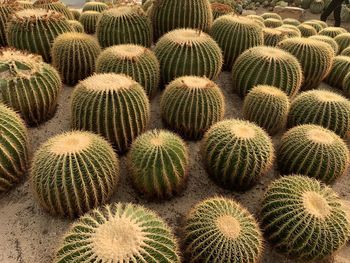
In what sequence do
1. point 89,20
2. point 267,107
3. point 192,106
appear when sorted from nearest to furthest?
point 192,106, point 267,107, point 89,20

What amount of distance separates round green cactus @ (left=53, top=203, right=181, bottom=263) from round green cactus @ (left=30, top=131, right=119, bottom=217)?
1.87 feet

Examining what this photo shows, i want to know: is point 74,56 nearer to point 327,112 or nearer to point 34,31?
point 34,31

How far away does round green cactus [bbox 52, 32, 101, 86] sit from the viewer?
513 cm

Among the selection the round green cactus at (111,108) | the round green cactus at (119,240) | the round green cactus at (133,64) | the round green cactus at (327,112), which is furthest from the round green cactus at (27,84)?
the round green cactus at (327,112)

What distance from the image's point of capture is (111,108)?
4.09 m

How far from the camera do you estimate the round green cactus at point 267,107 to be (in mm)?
4656

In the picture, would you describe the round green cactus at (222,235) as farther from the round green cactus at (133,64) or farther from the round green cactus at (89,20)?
the round green cactus at (89,20)

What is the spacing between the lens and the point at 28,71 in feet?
14.7

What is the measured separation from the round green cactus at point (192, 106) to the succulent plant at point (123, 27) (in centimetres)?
169

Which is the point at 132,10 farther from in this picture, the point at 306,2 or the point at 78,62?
the point at 306,2

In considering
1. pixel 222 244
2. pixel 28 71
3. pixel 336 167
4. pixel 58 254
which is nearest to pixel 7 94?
pixel 28 71

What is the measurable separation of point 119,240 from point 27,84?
2774 mm

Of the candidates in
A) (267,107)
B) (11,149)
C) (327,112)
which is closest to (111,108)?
(11,149)

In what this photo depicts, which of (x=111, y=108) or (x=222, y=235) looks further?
(x=111, y=108)
